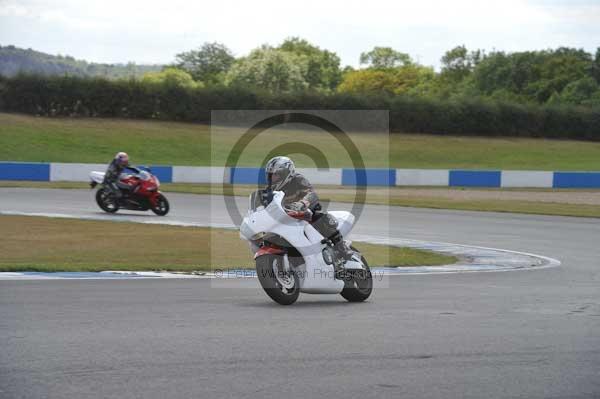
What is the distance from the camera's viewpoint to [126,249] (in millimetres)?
15383

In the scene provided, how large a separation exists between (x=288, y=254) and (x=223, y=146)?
4211 centimetres

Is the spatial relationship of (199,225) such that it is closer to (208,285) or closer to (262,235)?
(208,285)

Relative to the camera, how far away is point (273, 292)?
936 cm

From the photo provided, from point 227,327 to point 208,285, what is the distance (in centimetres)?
361

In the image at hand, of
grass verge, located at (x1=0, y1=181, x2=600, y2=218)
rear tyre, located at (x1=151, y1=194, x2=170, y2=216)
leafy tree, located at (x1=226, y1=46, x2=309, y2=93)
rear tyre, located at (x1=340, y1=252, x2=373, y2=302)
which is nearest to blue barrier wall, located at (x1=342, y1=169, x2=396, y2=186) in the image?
grass verge, located at (x1=0, y1=181, x2=600, y2=218)

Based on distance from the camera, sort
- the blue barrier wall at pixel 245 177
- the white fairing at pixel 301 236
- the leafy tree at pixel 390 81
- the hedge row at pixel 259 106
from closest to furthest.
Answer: the white fairing at pixel 301 236
the blue barrier wall at pixel 245 177
the hedge row at pixel 259 106
the leafy tree at pixel 390 81

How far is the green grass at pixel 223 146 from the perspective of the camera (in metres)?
47.0

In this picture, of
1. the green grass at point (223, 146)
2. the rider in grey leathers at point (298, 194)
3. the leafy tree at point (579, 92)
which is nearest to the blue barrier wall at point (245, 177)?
the green grass at point (223, 146)

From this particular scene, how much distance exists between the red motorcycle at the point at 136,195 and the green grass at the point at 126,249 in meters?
2.40

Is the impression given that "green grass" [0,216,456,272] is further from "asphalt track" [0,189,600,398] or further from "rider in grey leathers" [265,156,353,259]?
"rider in grey leathers" [265,156,353,259]

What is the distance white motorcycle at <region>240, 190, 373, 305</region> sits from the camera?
920cm

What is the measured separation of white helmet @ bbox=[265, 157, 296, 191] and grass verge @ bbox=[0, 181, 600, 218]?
18319 millimetres

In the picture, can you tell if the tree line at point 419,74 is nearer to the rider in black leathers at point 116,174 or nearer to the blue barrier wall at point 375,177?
the blue barrier wall at point 375,177

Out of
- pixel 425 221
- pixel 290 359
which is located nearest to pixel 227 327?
pixel 290 359
